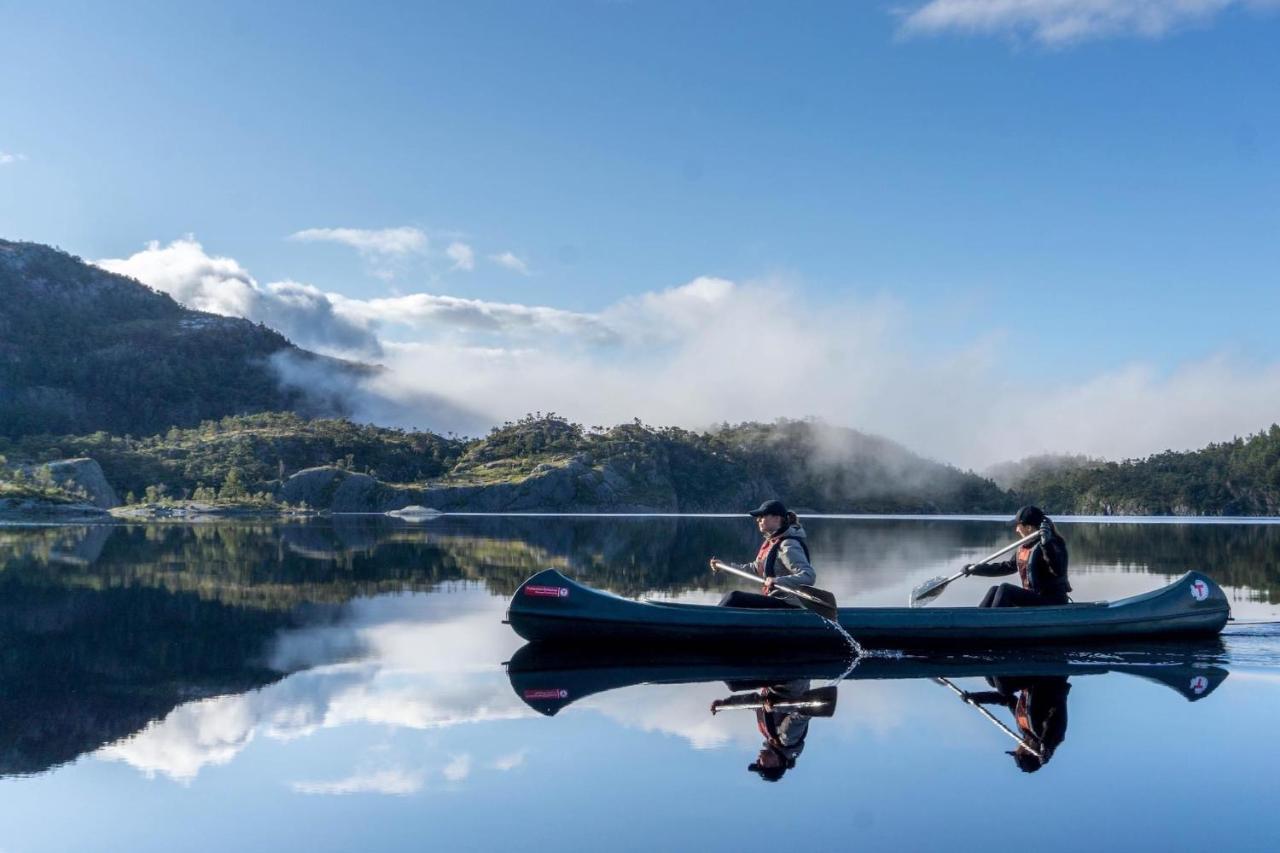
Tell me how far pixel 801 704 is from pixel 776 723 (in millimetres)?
1258

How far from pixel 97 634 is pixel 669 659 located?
11107 mm

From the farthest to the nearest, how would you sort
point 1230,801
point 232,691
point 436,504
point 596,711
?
1. point 436,504
2. point 232,691
3. point 596,711
4. point 1230,801

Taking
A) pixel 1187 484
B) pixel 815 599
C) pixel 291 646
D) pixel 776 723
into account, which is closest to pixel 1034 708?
pixel 776 723

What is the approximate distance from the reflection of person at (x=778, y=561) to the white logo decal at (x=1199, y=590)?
8.10 m

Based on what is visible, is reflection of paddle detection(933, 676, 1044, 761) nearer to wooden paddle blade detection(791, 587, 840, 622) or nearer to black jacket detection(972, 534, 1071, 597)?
wooden paddle blade detection(791, 587, 840, 622)

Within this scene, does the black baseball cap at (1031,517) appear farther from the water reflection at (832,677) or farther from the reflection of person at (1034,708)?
the reflection of person at (1034,708)

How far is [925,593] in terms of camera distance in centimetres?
2217

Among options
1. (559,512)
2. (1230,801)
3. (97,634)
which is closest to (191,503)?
(559,512)

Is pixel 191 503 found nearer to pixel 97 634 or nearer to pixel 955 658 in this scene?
pixel 97 634

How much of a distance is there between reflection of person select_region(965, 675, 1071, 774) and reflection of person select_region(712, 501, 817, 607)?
353 centimetres

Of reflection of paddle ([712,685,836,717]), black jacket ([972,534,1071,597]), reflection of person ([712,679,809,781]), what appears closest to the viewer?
reflection of person ([712,679,809,781])

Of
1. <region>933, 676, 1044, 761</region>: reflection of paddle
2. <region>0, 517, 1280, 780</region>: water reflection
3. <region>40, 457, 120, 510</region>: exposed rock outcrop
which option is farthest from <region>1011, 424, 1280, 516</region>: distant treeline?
<region>933, 676, 1044, 761</region>: reflection of paddle

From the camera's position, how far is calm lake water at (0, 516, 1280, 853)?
31.1ft

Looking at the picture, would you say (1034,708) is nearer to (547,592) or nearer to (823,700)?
(823,700)
